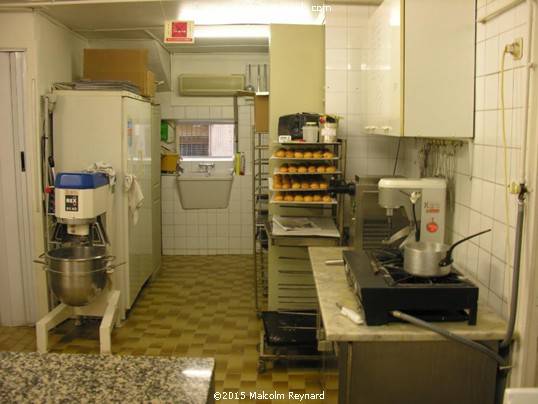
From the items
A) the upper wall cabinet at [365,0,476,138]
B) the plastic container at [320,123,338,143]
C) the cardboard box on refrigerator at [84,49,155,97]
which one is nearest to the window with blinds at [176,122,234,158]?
the cardboard box on refrigerator at [84,49,155,97]

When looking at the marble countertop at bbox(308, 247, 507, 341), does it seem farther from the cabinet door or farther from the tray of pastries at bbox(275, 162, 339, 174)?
the tray of pastries at bbox(275, 162, 339, 174)

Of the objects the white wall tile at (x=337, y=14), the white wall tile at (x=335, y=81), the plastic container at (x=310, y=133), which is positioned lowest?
the plastic container at (x=310, y=133)

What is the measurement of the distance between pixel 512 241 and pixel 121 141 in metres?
2.79

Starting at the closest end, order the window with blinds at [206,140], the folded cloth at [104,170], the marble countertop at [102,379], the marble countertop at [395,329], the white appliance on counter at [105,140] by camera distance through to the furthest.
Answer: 1. the marble countertop at [102,379]
2. the marble countertop at [395,329]
3. the folded cloth at [104,170]
4. the white appliance on counter at [105,140]
5. the window with blinds at [206,140]

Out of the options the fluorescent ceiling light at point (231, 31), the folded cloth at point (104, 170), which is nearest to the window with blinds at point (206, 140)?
the fluorescent ceiling light at point (231, 31)

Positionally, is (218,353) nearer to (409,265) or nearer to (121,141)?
(121,141)

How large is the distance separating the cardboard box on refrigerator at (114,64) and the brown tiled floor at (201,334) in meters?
1.93

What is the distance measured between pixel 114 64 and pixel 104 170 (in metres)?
1.17

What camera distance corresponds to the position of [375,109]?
117 inches

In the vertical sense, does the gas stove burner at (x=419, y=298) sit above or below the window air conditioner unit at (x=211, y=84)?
below

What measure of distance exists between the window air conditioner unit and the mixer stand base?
288 cm

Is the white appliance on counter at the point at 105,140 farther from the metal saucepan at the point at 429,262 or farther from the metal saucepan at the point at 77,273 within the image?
the metal saucepan at the point at 429,262

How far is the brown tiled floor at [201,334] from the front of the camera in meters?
3.19

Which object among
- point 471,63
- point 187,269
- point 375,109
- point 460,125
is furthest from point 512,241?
point 187,269
